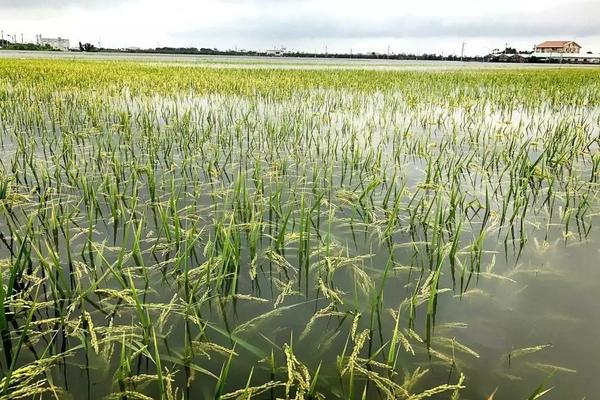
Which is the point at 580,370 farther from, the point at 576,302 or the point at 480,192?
Result: the point at 480,192

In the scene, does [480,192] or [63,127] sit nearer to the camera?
[480,192]

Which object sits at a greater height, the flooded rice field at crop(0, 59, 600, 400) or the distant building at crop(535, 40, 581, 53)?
the distant building at crop(535, 40, 581, 53)

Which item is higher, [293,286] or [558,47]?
[558,47]

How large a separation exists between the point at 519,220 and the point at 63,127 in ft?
22.3

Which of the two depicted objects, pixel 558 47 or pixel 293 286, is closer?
pixel 293 286

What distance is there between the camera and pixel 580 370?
1.88 meters

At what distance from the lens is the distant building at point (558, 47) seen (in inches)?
3484

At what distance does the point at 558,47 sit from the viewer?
Answer: 3492 inches

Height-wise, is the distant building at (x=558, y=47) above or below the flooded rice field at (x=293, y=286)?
above

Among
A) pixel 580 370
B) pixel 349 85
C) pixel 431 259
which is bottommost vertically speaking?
pixel 580 370

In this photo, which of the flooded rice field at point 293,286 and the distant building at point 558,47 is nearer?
the flooded rice field at point 293,286

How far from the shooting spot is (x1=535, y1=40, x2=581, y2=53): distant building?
88.5 meters

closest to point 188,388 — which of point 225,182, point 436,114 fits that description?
point 225,182

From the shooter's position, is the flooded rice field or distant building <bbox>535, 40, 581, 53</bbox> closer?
the flooded rice field
